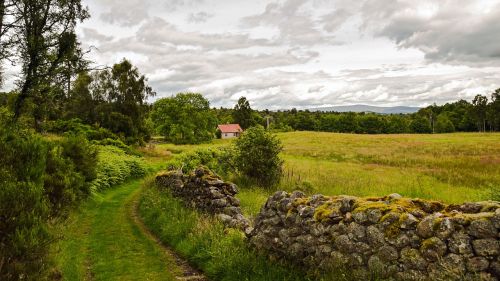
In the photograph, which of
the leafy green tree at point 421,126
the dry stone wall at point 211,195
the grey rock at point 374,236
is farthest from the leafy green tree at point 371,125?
the grey rock at point 374,236

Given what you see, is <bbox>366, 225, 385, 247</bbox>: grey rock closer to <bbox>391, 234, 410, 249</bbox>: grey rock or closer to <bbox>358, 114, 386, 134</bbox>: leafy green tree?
<bbox>391, 234, 410, 249</bbox>: grey rock

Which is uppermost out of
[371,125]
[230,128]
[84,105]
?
[84,105]

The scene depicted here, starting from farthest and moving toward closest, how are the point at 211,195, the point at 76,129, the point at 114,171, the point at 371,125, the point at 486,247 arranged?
the point at 371,125 < the point at 76,129 < the point at 114,171 < the point at 211,195 < the point at 486,247

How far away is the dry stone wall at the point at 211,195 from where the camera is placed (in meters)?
13.3

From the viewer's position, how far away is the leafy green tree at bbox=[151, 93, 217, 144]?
8788 centimetres

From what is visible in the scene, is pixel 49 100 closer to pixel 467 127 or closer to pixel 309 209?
pixel 309 209

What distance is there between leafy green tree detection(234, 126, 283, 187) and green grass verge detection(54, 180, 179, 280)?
8.22 metres

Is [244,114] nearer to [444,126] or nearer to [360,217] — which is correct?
[444,126]

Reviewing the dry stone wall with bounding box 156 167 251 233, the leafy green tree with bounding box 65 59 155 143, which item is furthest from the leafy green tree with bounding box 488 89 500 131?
the dry stone wall with bounding box 156 167 251 233

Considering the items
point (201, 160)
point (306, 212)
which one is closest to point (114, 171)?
point (201, 160)

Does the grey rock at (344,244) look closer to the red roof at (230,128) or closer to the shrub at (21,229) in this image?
the shrub at (21,229)

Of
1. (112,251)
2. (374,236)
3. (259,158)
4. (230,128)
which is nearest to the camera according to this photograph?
(374,236)

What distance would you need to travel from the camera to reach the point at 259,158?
23.7 m

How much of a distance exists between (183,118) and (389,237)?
276 ft
